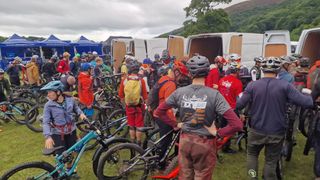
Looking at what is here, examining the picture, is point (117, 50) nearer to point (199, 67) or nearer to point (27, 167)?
point (27, 167)

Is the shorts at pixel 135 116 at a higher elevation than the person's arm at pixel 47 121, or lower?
lower

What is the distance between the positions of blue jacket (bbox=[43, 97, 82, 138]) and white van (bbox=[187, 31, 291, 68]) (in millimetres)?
5865

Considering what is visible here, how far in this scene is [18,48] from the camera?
25.3 meters

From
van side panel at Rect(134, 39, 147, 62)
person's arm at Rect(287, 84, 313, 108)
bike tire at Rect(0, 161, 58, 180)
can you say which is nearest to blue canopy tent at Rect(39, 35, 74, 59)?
van side panel at Rect(134, 39, 147, 62)

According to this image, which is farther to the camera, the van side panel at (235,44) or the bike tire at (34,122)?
the van side panel at (235,44)

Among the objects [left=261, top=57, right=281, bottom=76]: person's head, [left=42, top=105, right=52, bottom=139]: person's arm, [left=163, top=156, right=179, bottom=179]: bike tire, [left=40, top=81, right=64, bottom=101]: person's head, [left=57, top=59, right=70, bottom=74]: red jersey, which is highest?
[left=261, top=57, right=281, bottom=76]: person's head

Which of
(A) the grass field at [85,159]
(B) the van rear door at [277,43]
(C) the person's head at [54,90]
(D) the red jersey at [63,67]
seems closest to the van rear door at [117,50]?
(D) the red jersey at [63,67]

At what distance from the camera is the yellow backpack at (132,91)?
19.4 ft

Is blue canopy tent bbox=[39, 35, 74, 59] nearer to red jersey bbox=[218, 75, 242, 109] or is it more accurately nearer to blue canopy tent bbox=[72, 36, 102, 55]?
blue canopy tent bbox=[72, 36, 102, 55]

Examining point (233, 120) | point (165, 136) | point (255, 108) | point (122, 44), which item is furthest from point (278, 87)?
point (122, 44)

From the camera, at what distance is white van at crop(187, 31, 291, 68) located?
373 inches

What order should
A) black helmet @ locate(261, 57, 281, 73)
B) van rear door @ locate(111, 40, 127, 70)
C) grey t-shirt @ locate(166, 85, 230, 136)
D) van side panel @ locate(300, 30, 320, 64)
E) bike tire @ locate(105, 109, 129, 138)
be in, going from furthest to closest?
van rear door @ locate(111, 40, 127, 70) < van side panel @ locate(300, 30, 320, 64) < bike tire @ locate(105, 109, 129, 138) < black helmet @ locate(261, 57, 281, 73) < grey t-shirt @ locate(166, 85, 230, 136)

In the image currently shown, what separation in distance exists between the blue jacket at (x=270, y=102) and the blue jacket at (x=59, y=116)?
265 centimetres

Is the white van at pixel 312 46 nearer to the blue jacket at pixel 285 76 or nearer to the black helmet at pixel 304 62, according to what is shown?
the black helmet at pixel 304 62
